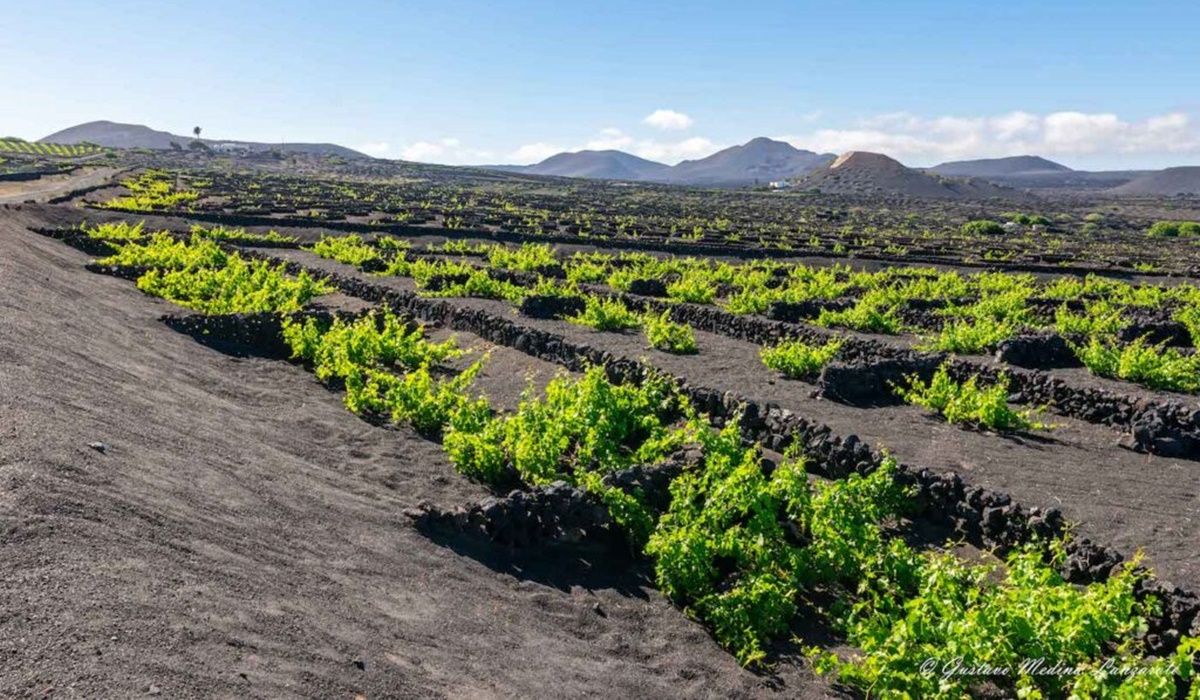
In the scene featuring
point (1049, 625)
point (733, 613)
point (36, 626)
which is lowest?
point (733, 613)

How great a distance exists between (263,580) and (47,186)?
69.7 m

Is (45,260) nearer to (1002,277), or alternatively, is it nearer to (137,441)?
(137,441)

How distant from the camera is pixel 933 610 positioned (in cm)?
684

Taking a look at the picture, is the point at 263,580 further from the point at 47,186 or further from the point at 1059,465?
the point at 47,186

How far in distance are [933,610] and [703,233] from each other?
1925 inches

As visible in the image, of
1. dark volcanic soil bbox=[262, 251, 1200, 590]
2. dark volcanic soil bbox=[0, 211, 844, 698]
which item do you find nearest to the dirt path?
dark volcanic soil bbox=[0, 211, 844, 698]

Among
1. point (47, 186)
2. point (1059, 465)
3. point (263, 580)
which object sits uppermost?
point (47, 186)

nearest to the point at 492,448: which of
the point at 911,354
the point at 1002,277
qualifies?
the point at 911,354

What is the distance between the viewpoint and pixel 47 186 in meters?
63.2

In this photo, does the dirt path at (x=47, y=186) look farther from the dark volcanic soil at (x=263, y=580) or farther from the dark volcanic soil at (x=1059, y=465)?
the dark volcanic soil at (x=1059, y=465)

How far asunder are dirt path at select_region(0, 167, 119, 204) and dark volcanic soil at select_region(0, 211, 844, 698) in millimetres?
44364

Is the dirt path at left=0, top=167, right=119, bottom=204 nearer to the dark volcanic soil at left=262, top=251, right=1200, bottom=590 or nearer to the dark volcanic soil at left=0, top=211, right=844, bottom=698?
the dark volcanic soil at left=0, top=211, right=844, bottom=698

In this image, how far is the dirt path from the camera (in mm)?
52172

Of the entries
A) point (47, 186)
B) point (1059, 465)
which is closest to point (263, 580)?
point (1059, 465)
